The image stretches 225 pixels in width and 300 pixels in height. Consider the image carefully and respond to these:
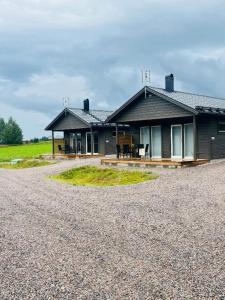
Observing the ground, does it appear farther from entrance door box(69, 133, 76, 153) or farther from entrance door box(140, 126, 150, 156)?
entrance door box(69, 133, 76, 153)

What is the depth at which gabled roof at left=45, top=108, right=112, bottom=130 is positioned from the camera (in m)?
30.3

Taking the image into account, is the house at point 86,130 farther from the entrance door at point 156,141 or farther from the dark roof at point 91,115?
the entrance door at point 156,141

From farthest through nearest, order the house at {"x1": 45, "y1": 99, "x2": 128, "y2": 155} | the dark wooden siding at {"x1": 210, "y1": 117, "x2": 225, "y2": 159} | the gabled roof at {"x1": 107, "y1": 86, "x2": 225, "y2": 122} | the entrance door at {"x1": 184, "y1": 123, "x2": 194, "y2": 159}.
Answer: the house at {"x1": 45, "y1": 99, "x2": 128, "y2": 155} → the entrance door at {"x1": 184, "y1": 123, "x2": 194, "y2": 159} → the dark wooden siding at {"x1": 210, "y1": 117, "x2": 225, "y2": 159} → the gabled roof at {"x1": 107, "y1": 86, "x2": 225, "y2": 122}

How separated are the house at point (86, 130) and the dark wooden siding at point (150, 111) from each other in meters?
5.48

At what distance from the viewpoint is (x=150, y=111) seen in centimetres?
2228

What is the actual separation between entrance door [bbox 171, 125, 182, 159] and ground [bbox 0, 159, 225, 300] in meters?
9.71

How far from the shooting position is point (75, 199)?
11312 mm

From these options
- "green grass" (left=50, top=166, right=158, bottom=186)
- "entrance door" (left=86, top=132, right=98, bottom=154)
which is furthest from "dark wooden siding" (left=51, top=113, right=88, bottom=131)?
"green grass" (left=50, top=166, right=158, bottom=186)

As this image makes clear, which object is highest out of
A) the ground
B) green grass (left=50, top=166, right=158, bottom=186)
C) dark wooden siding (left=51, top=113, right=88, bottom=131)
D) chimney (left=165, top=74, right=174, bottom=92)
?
chimney (left=165, top=74, right=174, bottom=92)

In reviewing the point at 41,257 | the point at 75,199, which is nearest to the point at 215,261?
the point at 41,257

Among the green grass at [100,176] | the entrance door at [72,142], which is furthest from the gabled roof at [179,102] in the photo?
the entrance door at [72,142]

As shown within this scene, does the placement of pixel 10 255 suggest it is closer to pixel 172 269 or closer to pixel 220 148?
pixel 172 269

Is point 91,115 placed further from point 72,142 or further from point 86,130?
point 72,142

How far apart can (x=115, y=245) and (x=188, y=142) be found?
607 inches
